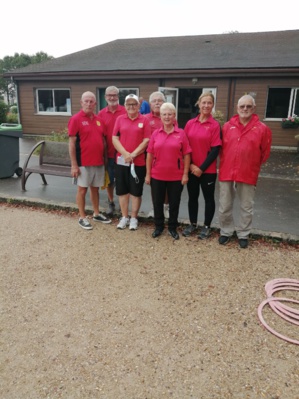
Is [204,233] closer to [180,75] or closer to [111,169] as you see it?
[111,169]

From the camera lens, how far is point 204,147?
3852 millimetres

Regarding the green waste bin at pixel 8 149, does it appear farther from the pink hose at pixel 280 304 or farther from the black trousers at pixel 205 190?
the pink hose at pixel 280 304

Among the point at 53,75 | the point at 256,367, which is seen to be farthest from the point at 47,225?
the point at 53,75

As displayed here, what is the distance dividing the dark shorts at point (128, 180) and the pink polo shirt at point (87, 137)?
0.33 meters

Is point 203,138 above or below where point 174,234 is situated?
above

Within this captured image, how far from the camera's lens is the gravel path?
2094mm

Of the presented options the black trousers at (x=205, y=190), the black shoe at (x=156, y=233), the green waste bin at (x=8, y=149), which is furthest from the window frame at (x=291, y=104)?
the black shoe at (x=156, y=233)

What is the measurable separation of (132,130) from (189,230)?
4.90 ft

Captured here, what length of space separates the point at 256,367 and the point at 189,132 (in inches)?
102

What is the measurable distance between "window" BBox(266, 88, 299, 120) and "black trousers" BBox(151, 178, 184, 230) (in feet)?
33.2

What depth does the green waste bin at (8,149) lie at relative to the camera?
707cm

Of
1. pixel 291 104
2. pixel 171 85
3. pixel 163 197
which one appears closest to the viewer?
pixel 163 197

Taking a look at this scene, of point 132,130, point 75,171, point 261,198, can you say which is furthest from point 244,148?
point 261,198

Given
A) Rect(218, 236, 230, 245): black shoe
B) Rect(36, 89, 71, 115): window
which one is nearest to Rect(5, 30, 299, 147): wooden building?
Rect(36, 89, 71, 115): window
